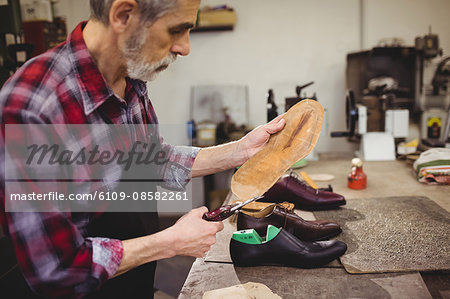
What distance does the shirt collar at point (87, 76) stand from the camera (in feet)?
3.16

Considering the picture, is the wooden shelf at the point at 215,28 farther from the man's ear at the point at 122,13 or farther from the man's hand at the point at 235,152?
the man's ear at the point at 122,13

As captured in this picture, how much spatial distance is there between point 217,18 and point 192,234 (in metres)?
3.48

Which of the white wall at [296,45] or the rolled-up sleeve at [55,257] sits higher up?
the white wall at [296,45]

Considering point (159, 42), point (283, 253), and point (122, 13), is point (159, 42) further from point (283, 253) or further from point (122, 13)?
point (283, 253)

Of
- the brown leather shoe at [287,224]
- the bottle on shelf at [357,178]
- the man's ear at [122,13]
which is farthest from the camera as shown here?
the bottle on shelf at [357,178]

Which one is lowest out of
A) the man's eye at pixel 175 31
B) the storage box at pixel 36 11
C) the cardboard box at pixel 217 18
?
the man's eye at pixel 175 31

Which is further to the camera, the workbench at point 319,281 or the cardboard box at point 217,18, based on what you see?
the cardboard box at point 217,18

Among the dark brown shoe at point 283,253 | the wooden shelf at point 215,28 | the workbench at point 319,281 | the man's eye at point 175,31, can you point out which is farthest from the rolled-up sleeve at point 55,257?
the wooden shelf at point 215,28

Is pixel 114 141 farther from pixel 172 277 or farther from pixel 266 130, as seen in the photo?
pixel 172 277

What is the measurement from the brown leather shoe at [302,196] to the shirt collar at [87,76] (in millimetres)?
987

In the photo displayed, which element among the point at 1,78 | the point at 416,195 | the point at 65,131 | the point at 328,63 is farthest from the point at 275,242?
the point at 328,63

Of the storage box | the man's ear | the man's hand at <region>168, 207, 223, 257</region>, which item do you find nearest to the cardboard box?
the storage box

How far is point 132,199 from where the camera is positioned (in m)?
1.13

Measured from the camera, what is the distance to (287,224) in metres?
1.30
